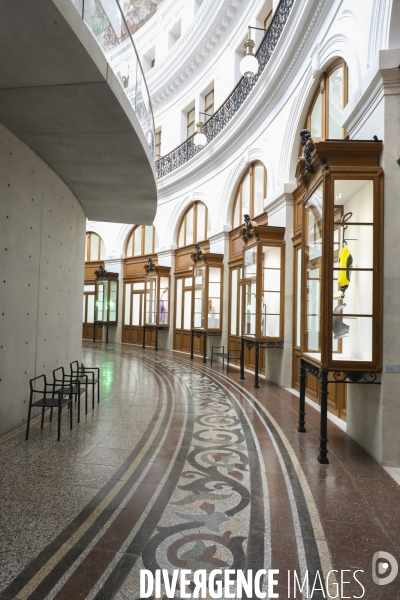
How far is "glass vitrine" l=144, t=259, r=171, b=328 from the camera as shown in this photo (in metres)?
17.0

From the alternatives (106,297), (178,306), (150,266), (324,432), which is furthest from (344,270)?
(106,297)

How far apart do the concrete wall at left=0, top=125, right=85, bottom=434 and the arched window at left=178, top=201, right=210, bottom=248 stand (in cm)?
811

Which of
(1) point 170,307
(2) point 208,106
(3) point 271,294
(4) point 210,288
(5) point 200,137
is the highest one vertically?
(2) point 208,106

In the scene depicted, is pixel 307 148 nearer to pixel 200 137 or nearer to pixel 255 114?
pixel 255 114

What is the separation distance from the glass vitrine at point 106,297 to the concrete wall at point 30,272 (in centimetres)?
1254

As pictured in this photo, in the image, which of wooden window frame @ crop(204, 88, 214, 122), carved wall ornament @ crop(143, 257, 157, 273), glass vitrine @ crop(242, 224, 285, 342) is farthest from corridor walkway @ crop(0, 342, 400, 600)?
wooden window frame @ crop(204, 88, 214, 122)

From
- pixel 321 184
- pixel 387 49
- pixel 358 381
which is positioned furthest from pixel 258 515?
pixel 387 49

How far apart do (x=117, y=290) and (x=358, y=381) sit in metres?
17.2

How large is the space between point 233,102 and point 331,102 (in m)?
5.77

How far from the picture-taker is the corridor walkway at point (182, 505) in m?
2.49

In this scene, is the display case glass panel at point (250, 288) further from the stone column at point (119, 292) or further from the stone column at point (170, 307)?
the stone column at point (119, 292)

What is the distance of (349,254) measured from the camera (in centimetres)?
467

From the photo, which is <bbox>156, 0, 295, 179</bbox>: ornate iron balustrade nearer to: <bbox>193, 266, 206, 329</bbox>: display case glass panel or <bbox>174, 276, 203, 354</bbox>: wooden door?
<bbox>193, 266, 206, 329</bbox>: display case glass panel

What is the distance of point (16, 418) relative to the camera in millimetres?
5402
